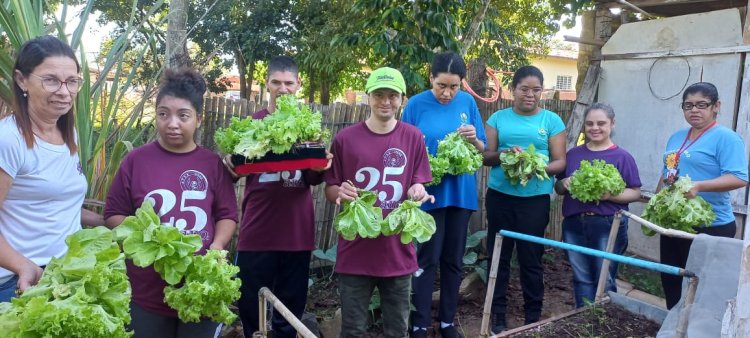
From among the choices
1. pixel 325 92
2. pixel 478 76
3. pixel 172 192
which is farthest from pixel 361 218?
pixel 325 92

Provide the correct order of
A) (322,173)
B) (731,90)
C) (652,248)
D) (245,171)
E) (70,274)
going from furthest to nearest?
(652,248), (731,90), (322,173), (245,171), (70,274)

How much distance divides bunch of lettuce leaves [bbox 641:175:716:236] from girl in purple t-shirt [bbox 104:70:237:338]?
3.00m

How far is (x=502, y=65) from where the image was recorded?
13148 millimetres

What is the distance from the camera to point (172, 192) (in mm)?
2881

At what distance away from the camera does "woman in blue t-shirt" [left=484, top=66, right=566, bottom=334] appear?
4.64 m

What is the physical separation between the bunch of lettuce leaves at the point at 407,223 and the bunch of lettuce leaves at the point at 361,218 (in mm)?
59

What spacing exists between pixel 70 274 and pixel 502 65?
39.1 feet

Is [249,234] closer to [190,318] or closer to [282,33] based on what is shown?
[190,318]

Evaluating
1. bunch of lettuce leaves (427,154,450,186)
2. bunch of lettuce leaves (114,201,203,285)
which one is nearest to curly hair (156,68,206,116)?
bunch of lettuce leaves (114,201,203,285)

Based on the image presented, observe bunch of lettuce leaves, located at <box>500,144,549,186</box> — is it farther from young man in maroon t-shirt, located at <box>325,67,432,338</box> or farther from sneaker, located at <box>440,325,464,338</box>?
sneaker, located at <box>440,325,464,338</box>

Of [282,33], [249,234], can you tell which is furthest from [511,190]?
→ [282,33]

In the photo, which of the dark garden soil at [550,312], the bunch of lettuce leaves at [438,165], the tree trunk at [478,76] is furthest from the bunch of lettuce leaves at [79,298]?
the tree trunk at [478,76]

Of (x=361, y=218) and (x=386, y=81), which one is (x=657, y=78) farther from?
(x=361, y=218)

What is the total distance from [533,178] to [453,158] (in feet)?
2.63
